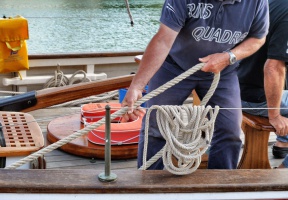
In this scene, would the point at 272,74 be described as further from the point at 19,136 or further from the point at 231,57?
the point at 19,136

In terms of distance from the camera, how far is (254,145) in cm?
292

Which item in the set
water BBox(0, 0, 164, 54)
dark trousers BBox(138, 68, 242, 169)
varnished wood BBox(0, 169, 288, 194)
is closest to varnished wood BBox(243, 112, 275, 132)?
dark trousers BBox(138, 68, 242, 169)

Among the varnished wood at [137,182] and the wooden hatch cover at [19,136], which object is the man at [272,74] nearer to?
the varnished wood at [137,182]

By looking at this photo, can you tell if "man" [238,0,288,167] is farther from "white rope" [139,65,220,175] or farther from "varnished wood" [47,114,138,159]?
"white rope" [139,65,220,175]

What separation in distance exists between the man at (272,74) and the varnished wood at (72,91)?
68 cm

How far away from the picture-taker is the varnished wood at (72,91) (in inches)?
113

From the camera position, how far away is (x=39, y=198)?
1.86m

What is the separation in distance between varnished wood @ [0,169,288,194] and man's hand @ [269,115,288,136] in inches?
29.3

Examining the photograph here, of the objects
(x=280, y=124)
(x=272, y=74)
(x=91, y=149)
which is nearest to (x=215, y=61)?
(x=272, y=74)

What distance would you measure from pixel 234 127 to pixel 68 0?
23517mm

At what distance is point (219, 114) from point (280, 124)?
1.36ft

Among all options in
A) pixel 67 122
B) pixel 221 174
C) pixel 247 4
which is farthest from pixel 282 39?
pixel 67 122

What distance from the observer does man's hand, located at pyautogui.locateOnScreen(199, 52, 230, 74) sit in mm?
2223

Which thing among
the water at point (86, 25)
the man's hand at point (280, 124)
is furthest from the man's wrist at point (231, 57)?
the water at point (86, 25)
